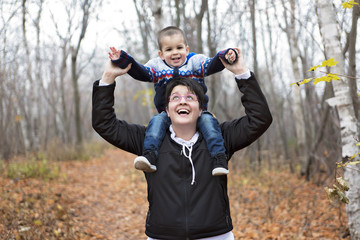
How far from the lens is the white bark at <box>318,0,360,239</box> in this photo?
3.60 m

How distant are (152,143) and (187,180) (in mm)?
325

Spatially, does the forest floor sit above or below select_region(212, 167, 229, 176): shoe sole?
→ below

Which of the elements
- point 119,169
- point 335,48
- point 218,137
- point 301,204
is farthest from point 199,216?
point 119,169

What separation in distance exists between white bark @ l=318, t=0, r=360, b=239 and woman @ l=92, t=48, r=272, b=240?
2.11 meters

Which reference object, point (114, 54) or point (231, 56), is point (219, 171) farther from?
point (114, 54)

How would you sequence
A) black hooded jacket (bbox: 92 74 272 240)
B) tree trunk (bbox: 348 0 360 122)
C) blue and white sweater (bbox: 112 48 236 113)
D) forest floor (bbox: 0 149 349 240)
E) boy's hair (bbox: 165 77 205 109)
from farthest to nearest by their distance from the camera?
forest floor (bbox: 0 149 349 240)
tree trunk (bbox: 348 0 360 122)
blue and white sweater (bbox: 112 48 236 113)
boy's hair (bbox: 165 77 205 109)
black hooded jacket (bbox: 92 74 272 240)

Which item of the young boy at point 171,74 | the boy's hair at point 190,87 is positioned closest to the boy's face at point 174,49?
the young boy at point 171,74

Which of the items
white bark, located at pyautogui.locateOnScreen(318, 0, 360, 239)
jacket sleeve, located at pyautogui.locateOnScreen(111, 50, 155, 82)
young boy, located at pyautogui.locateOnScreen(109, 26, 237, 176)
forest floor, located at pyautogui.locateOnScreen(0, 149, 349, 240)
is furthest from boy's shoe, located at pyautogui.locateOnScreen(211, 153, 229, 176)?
forest floor, located at pyautogui.locateOnScreen(0, 149, 349, 240)

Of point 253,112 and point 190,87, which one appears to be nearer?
point 253,112

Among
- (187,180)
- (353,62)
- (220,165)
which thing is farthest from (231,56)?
(353,62)

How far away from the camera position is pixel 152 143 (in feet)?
6.69

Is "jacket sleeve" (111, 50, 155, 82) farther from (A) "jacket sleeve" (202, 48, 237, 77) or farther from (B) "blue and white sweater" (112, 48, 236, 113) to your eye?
(A) "jacket sleeve" (202, 48, 237, 77)

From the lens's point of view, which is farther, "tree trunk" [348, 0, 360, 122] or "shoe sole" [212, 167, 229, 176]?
"tree trunk" [348, 0, 360, 122]

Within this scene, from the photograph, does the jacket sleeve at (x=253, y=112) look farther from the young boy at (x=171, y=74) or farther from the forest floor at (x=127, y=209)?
the forest floor at (x=127, y=209)
